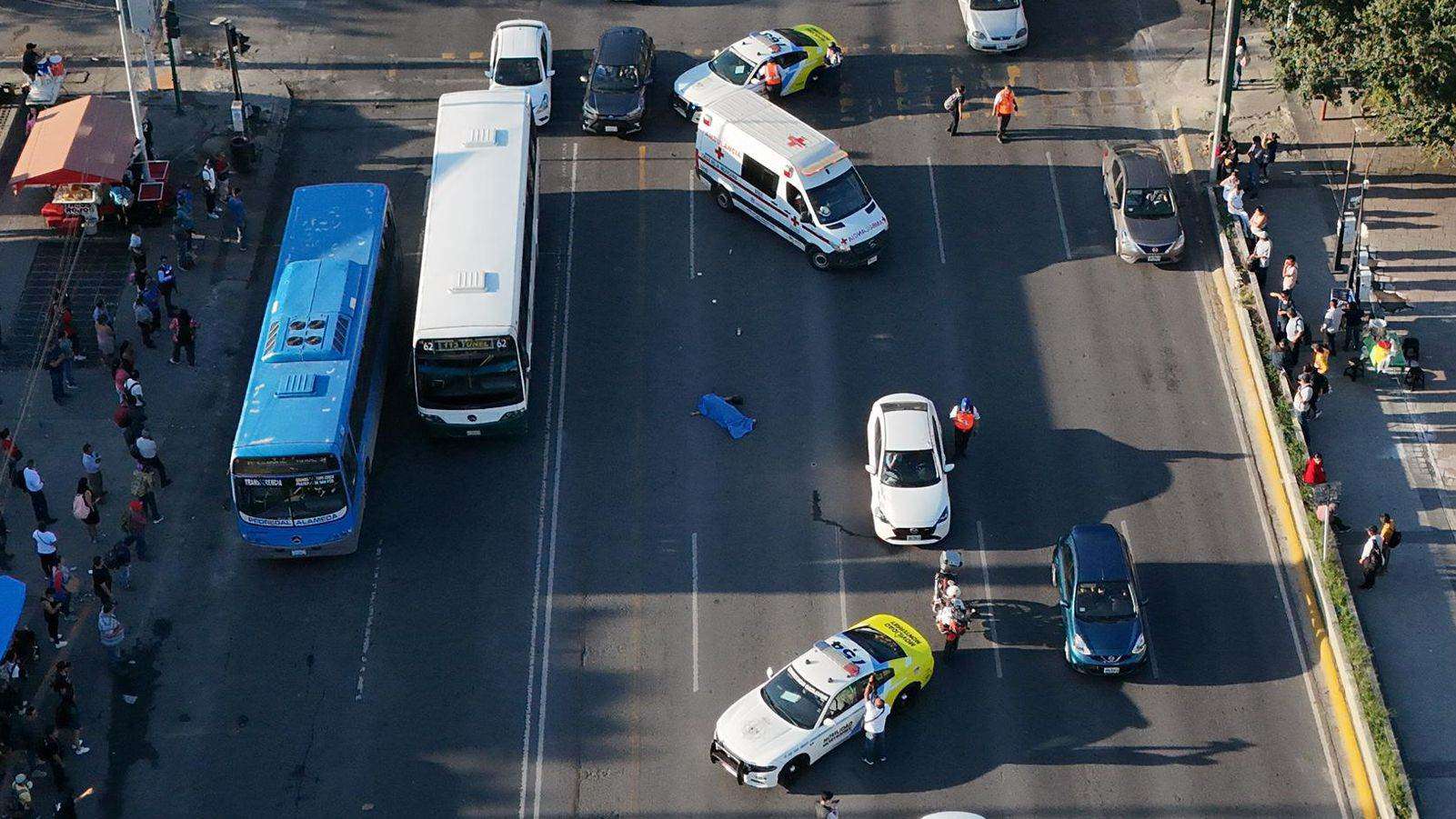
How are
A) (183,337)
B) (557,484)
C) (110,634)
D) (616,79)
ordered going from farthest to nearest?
(616,79), (183,337), (557,484), (110,634)

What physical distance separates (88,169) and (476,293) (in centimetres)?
1274

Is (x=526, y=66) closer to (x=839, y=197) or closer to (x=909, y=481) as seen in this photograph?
(x=839, y=197)

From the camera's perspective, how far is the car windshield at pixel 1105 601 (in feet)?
128

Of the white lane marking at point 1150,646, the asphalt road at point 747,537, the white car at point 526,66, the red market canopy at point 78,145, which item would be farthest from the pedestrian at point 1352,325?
the red market canopy at point 78,145

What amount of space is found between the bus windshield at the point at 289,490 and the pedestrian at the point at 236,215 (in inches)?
474

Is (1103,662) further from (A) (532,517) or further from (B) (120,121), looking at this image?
(B) (120,121)

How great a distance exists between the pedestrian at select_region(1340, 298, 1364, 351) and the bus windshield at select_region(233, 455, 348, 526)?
2324cm

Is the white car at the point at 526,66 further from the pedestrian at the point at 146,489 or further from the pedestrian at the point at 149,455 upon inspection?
the pedestrian at the point at 146,489

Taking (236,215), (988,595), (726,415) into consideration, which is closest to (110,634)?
(726,415)

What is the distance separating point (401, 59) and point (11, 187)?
11428 mm

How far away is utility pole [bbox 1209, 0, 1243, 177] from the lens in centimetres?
5041

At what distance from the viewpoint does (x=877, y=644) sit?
1517 inches

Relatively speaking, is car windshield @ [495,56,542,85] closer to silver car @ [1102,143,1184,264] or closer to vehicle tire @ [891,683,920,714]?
silver car @ [1102,143,1184,264]

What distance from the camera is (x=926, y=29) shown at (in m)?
58.6
